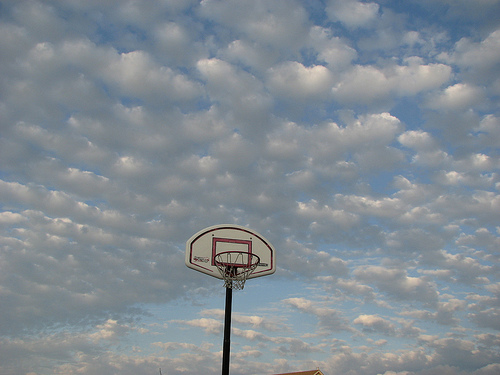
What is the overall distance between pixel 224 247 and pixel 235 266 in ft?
3.36

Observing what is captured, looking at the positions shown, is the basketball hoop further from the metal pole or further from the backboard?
the metal pole

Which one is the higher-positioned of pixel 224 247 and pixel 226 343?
pixel 224 247

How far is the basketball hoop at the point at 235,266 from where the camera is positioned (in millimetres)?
21469

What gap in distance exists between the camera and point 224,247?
73.6 ft

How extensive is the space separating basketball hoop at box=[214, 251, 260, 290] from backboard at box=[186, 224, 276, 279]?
196 mm

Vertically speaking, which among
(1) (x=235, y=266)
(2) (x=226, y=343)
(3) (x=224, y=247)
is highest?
(3) (x=224, y=247)

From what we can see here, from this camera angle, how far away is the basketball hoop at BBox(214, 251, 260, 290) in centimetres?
2147

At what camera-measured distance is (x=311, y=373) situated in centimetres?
3578

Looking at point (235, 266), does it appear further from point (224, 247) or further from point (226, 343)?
point (226, 343)

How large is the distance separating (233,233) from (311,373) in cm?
1739

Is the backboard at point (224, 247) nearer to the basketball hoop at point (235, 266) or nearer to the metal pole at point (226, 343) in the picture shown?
the basketball hoop at point (235, 266)

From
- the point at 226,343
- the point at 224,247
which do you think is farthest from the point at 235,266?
the point at 226,343

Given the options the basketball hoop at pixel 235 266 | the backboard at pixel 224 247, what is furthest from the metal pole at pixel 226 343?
the backboard at pixel 224 247

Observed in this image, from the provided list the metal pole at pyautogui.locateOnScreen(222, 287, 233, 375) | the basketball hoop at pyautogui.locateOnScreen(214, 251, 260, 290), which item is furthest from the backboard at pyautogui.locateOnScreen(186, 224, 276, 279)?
the metal pole at pyautogui.locateOnScreen(222, 287, 233, 375)
